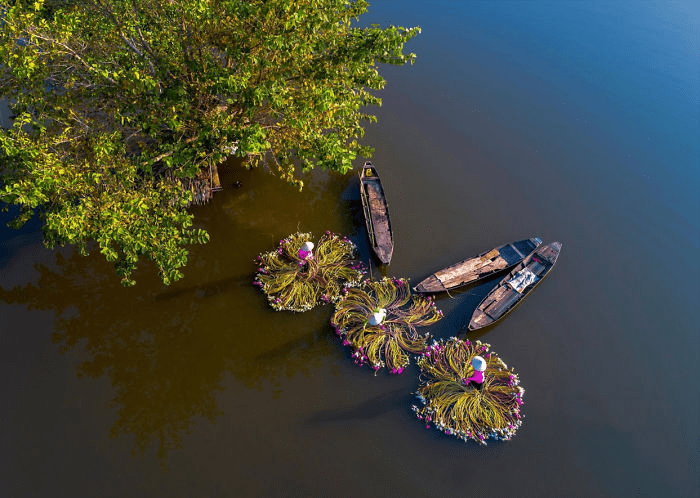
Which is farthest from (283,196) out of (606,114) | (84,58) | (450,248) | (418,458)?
(606,114)

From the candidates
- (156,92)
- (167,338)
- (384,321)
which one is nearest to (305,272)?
(384,321)

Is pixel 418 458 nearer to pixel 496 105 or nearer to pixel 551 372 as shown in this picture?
pixel 551 372

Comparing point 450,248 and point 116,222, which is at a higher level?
point 116,222

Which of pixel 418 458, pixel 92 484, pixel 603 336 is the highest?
pixel 603 336

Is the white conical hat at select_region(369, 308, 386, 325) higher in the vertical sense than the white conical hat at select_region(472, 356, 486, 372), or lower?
lower

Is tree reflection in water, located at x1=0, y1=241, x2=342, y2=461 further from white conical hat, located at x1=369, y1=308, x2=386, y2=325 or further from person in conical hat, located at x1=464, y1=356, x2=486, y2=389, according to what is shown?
person in conical hat, located at x1=464, y1=356, x2=486, y2=389

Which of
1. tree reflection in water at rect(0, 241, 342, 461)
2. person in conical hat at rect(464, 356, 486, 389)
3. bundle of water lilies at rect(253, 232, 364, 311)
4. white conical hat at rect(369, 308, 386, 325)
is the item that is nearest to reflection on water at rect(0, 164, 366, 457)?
tree reflection in water at rect(0, 241, 342, 461)

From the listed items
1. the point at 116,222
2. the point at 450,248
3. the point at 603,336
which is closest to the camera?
the point at 116,222

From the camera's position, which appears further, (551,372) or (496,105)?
(496,105)
